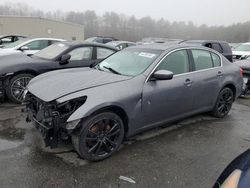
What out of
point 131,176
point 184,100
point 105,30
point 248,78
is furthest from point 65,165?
point 105,30

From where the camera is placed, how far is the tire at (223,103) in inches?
216

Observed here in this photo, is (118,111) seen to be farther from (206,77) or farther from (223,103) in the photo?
(223,103)

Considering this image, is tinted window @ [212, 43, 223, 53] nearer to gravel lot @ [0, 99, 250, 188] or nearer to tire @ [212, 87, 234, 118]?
tire @ [212, 87, 234, 118]

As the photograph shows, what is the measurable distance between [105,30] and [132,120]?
7233cm

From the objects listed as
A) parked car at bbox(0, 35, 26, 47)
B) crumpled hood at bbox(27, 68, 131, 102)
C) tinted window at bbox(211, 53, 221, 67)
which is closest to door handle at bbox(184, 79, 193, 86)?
tinted window at bbox(211, 53, 221, 67)

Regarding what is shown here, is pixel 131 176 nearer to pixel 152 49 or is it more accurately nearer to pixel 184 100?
pixel 184 100

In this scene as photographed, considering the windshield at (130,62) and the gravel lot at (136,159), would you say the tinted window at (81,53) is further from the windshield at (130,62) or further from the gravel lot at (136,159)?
the gravel lot at (136,159)

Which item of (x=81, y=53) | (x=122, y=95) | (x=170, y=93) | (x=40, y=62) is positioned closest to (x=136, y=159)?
(x=122, y=95)

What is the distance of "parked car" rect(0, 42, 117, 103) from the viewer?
19.1 ft

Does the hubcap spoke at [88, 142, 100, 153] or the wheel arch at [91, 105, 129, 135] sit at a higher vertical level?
the wheel arch at [91, 105, 129, 135]

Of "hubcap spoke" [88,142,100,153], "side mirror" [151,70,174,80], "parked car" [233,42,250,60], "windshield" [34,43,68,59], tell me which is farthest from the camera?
"parked car" [233,42,250,60]

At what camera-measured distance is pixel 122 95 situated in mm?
3711

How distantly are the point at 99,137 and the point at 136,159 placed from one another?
626 millimetres

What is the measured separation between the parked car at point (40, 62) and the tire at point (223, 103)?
3321 millimetres
